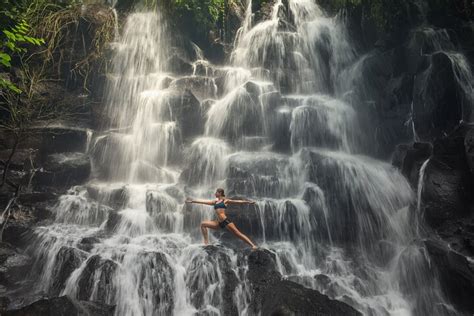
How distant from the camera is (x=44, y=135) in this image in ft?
48.1

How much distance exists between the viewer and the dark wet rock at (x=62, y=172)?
13195 mm

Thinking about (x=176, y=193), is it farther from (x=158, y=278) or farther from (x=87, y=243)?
(x=158, y=278)

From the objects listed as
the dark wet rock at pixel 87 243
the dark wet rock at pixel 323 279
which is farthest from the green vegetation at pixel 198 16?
the dark wet rock at pixel 323 279

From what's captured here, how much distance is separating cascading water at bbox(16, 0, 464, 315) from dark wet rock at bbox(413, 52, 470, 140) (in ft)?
8.53

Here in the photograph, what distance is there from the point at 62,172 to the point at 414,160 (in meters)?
13.9

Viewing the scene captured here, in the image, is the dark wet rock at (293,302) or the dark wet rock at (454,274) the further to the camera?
the dark wet rock at (454,274)

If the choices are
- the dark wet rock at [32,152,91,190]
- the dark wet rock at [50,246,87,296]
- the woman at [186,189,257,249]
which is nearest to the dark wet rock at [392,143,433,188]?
the woman at [186,189,257,249]

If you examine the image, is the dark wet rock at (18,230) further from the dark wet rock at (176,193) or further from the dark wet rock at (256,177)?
the dark wet rock at (256,177)

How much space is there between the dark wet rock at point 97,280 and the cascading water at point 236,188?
30 mm

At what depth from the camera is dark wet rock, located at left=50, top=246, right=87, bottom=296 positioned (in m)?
8.47

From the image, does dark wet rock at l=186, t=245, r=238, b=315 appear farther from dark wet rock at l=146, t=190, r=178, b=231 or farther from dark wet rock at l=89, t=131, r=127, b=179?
dark wet rock at l=89, t=131, r=127, b=179

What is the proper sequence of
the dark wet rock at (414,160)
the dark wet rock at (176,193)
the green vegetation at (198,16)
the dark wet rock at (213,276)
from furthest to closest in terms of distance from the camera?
the green vegetation at (198,16), the dark wet rock at (176,193), the dark wet rock at (414,160), the dark wet rock at (213,276)

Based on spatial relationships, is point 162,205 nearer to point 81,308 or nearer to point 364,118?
point 81,308

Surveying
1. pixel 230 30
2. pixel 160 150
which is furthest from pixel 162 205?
pixel 230 30
